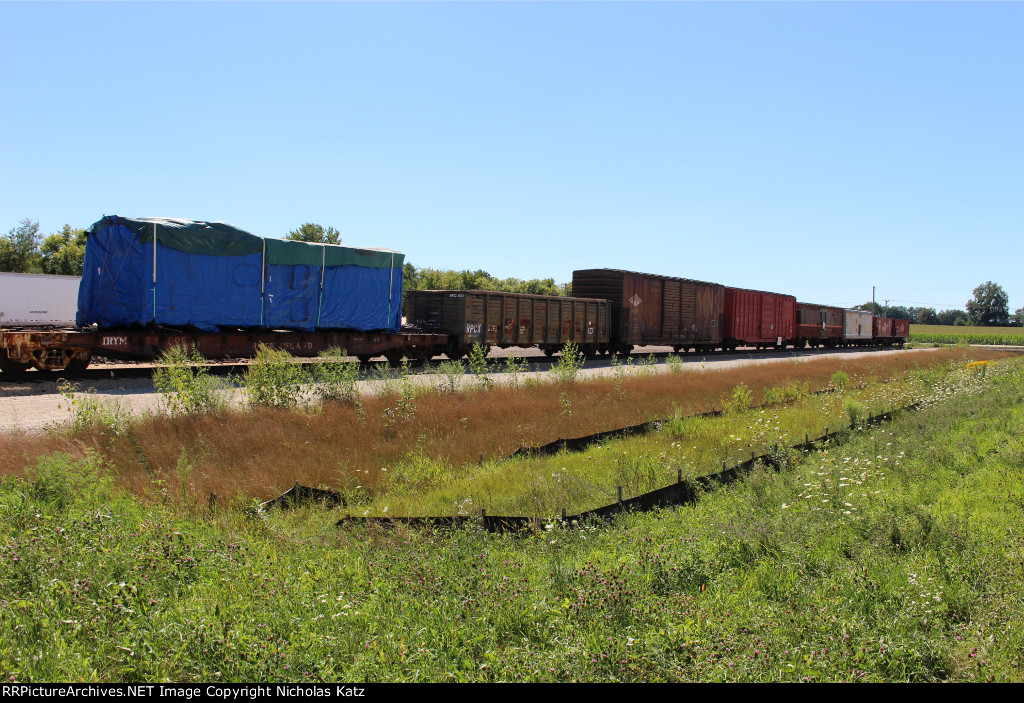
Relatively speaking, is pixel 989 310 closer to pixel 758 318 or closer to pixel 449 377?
pixel 758 318

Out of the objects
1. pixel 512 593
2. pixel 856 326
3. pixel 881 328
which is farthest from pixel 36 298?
pixel 881 328

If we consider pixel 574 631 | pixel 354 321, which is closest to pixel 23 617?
pixel 574 631

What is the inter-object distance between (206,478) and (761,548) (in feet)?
20.5

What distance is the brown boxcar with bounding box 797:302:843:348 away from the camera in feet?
166

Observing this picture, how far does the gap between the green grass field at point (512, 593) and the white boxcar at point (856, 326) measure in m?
57.4

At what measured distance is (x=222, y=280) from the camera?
18656 millimetres

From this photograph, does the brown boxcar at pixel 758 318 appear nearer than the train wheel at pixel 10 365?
No

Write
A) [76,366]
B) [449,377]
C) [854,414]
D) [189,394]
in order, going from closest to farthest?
[189,394] → [854,414] → [449,377] → [76,366]

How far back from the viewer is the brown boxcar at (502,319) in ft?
82.1

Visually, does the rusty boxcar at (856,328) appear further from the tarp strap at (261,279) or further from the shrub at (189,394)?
the shrub at (189,394)

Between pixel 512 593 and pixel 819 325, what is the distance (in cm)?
5488

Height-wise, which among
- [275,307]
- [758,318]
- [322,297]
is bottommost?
[275,307]

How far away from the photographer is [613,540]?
5.94m

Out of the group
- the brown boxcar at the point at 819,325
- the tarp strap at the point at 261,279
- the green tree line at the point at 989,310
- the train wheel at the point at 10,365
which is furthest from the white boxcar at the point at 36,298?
the green tree line at the point at 989,310
